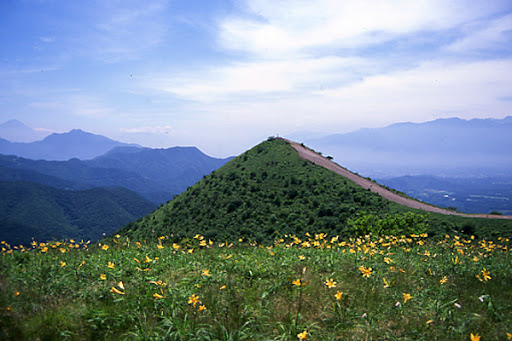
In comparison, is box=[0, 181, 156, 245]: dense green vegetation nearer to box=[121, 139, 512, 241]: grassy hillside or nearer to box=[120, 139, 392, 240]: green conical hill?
box=[120, 139, 392, 240]: green conical hill

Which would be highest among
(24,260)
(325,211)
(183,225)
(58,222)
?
(24,260)

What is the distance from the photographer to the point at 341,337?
3.66 meters

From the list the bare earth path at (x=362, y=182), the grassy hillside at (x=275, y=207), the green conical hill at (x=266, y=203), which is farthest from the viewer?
the bare earth path at (x=362, y=182)

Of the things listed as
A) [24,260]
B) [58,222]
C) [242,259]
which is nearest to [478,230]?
[242,259]

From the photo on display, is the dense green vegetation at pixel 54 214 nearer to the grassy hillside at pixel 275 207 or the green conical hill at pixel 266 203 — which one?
the green conical hill at pixel 266 203

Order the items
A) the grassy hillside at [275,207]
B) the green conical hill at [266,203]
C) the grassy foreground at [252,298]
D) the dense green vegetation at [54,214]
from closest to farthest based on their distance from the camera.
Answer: the grassy foreground at [252,298], the grassy hillside at [275,207], the green conical hill at [266,203], the dense green vegetation at [54,214]

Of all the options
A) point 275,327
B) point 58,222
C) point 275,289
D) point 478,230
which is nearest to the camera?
point 275,327

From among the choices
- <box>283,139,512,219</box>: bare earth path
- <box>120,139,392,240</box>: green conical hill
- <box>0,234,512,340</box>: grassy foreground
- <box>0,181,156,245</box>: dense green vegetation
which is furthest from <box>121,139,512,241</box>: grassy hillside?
<box>0,181,156,245</box>: dense green vegetation

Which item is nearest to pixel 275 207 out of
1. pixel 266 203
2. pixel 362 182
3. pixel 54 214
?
pixel 266 203

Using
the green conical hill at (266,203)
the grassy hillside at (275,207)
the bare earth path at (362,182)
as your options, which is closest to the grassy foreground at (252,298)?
the grassy hillside at (275,207)

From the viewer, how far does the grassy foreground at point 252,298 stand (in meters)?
3.74

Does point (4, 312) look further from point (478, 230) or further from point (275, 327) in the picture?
point (478, 230)

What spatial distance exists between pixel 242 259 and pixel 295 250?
68.4 inches

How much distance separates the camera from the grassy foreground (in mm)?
3742
